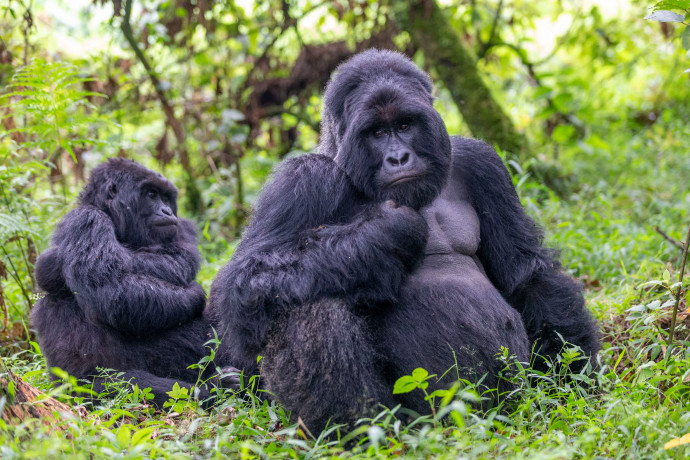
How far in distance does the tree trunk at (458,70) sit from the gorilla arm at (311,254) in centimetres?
393

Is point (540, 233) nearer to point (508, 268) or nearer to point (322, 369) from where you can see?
point (508, 268)

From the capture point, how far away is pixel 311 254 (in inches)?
111

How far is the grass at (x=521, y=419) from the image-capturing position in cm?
227

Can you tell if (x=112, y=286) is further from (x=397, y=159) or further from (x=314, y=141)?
(x=314, y=141)

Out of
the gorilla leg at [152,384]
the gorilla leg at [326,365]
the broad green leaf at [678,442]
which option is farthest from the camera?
the gorilla leg at [152,384]

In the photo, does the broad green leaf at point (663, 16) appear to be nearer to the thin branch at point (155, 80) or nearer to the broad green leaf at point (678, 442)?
the broad green leaf at point (678, 442)

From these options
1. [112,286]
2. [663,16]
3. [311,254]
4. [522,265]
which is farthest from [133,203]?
[663,16]

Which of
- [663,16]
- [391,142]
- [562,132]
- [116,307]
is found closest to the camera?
[663,16]

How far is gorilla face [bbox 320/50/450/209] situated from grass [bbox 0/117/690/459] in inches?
38.6

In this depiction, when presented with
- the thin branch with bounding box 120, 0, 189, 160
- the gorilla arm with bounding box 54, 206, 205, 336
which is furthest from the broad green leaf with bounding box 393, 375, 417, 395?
the thin branch with bounding box 120, 0, 189, 160

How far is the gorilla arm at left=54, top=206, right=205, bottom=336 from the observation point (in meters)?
3.61

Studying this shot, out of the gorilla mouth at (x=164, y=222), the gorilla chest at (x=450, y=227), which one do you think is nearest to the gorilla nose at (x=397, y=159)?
the gorilla chest at (x=450, y=227)

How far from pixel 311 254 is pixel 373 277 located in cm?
29

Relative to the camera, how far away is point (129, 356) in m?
3.67
